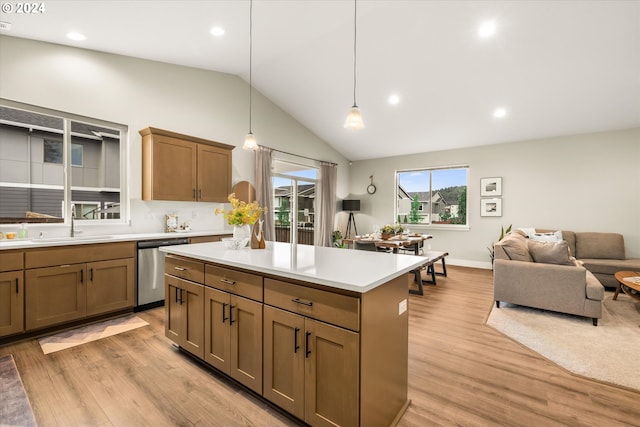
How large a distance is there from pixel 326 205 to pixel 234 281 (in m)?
5.40

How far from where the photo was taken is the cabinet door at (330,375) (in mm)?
1381

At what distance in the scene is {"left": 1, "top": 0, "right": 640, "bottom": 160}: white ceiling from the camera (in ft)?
10.0

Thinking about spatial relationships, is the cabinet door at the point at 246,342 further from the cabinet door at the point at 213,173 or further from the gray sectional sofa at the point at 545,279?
the gray sectional sofa at the point at 545,279

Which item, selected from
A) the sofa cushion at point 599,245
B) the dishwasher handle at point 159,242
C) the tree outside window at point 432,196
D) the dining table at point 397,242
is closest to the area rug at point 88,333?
the dishwasher handle at point 159,242

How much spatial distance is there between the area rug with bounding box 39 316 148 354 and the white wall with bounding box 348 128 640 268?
6.15 m

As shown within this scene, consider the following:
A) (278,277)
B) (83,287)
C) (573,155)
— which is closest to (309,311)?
(278,277)

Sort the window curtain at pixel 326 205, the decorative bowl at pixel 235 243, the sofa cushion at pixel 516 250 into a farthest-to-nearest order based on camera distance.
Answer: the window curtain at pixel 326 205 < the sofa cushion at pixel 516 250 < the decorative bowl at pixel 235 243

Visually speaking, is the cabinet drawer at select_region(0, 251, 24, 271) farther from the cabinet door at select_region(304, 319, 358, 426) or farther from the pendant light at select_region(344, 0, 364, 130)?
the pendant light at select_region(344, 0, 364, 130)

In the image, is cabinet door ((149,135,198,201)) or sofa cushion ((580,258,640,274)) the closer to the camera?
cabinet door ((149,135,198,201))

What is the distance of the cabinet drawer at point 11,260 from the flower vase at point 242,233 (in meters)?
2.01

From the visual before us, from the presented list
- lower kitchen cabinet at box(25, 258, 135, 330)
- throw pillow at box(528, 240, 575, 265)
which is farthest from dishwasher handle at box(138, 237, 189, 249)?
throw pillow at box(528, 240, 575, 265)

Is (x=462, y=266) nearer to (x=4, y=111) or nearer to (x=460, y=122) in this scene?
(x=460, y=122)

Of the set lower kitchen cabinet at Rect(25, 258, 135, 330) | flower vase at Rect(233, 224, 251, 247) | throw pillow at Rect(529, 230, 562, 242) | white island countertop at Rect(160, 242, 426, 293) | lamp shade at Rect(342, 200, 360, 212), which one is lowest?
lower kitchen cabinet at Rect(25, 258, 135, 330)

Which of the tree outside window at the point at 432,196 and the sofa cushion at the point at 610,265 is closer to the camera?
the sofa cushion at the point at 610,265
